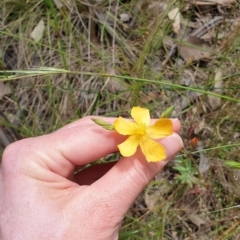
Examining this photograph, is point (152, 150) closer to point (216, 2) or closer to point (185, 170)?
point (185, 170)

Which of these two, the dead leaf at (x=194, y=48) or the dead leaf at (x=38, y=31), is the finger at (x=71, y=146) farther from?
the dead leaf at (x=38, y=31)

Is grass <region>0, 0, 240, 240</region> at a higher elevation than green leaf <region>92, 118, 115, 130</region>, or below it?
below

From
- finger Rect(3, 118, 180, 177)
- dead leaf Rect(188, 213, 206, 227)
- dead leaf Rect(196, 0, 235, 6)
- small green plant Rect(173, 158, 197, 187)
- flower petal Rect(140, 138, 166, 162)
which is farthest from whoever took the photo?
dead leaf Rect(196, 0, 235, 6)

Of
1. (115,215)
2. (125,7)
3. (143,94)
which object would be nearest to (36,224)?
(115,215)

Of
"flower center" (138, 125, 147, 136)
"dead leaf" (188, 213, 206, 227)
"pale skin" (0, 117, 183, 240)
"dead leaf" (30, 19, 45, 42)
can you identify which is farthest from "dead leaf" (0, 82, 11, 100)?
"flower center" (138, 125, 147, 136)

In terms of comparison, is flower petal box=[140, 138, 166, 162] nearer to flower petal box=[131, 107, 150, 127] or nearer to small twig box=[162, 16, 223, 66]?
flower petal box=[131, 107, 150, 127]

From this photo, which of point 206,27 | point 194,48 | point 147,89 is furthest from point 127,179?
point 206,27

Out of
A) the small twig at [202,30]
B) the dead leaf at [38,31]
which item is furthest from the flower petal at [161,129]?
the dead leaf at [38,31]
